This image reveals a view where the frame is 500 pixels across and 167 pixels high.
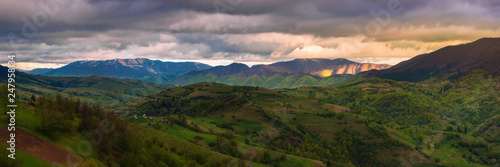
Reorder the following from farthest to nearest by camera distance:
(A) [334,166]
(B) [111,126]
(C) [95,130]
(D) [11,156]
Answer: (A) [334,166] → (B) [111,126] → (C) [95,130] → (D) [11,156]

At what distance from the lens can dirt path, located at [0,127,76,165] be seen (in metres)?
40.6

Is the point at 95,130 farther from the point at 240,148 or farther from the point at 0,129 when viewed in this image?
the point at 240,148

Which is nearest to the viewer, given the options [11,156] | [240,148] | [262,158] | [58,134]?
[11,156]

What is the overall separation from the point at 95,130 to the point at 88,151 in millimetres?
11218

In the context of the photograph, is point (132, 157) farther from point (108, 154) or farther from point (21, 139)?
point (21, 139)

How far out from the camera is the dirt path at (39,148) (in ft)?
133

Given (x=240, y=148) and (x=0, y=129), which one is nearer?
(x=0, y=129)

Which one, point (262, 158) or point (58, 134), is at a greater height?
point (58, 134)

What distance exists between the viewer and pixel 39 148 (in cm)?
4284

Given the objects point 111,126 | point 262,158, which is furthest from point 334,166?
point 111,126

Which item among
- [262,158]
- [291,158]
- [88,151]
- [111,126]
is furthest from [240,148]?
[88,151]

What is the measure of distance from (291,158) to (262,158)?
2293cm

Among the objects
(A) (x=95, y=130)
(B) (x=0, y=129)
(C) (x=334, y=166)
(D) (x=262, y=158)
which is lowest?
(C) (x=334, y=166)

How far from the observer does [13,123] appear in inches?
1726
